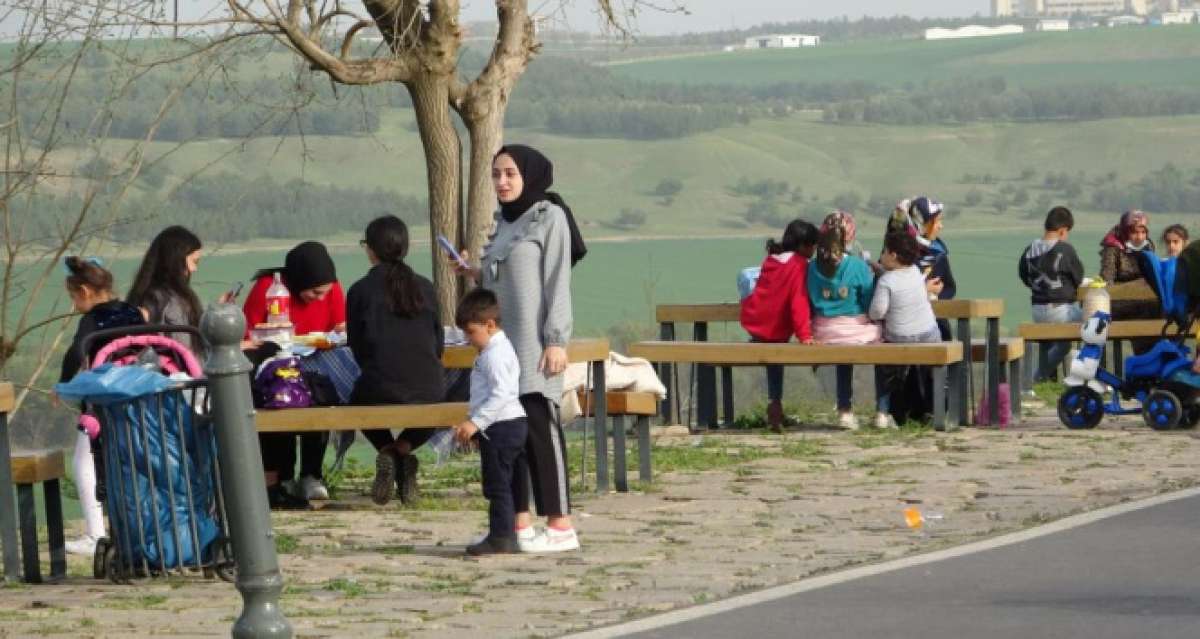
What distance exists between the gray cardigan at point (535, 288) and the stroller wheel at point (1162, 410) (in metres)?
6.58

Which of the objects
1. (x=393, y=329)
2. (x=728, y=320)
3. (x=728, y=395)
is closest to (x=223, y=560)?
(x=393, y=329)

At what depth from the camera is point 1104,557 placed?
10.5m

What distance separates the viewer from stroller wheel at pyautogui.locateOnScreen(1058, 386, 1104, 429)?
17.1 m

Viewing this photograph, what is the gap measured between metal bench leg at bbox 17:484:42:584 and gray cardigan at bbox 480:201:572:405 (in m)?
2.13

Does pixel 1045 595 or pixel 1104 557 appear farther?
pixel 1104 557

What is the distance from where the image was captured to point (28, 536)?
10.7m

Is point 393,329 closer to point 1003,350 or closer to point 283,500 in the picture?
point 283,500

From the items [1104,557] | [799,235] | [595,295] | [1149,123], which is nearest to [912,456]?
[799,235]

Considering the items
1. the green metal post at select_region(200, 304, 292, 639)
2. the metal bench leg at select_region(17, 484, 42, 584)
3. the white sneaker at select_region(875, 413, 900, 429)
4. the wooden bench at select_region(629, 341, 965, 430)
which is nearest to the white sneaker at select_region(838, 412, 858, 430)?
the white sneaker at select_region(875, 413, 900, 429)

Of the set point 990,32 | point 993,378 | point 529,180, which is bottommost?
point 993,378

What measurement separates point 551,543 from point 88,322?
91.7 inches

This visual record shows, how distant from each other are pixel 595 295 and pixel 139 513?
71193mm

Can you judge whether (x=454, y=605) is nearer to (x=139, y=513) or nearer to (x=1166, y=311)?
(x=139, y=513)

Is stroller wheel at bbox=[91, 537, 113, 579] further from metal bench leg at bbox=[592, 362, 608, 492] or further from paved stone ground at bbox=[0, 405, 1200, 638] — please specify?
metal bench leg at bbox=[592, 362, 608, 492]
